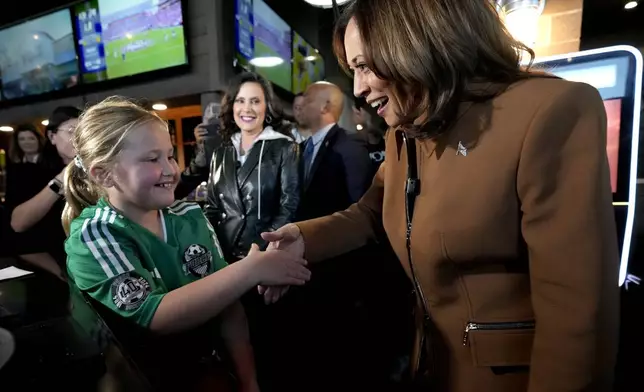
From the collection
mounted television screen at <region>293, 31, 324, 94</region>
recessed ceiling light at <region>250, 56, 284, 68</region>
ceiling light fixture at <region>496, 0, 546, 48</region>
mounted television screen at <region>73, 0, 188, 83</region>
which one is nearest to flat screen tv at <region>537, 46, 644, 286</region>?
ceiling light fixture at <region>496, 0, 546, 48</region>

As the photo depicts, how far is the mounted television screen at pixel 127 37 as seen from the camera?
4500 mm

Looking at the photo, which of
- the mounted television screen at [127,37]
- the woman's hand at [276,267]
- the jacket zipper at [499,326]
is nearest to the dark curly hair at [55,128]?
the woman's hand at [276,267]

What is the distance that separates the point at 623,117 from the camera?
58.2 inches

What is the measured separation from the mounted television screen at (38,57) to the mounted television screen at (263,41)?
8.87 feet

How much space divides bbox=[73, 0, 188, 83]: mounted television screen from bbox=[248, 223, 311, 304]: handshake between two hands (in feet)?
13.5

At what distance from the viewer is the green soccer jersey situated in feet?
3.17

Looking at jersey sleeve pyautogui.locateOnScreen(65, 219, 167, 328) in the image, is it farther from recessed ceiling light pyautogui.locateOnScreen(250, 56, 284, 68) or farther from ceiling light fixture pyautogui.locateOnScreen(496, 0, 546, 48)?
recessed ceiling light pyautogui.locateOnScreen(250, 56, 284, 68)

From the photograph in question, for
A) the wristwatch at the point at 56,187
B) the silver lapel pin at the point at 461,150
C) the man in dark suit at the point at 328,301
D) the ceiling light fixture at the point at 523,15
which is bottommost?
the man in dark suit at the point at 328,301

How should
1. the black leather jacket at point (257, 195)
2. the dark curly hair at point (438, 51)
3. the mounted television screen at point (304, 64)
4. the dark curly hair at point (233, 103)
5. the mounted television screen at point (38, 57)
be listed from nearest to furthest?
the dark curly hair at point (438, 51) < the black leather jacket at point (257, 195) < the dark curly hair at point (233, 103) < the mounted television screen at point (38, 57) < the mounted television screen at point (304, 64)

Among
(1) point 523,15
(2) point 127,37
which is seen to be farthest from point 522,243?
(2) point 127,37

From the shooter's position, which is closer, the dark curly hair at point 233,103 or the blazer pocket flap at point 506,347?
the blazer pocket flap at point 506,347

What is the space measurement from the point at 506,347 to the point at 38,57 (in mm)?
7517

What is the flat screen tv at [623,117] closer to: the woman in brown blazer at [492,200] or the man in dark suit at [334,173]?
the woman in brown blazer at [492,200]

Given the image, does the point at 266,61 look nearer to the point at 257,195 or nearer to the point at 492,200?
the point at 257,195
